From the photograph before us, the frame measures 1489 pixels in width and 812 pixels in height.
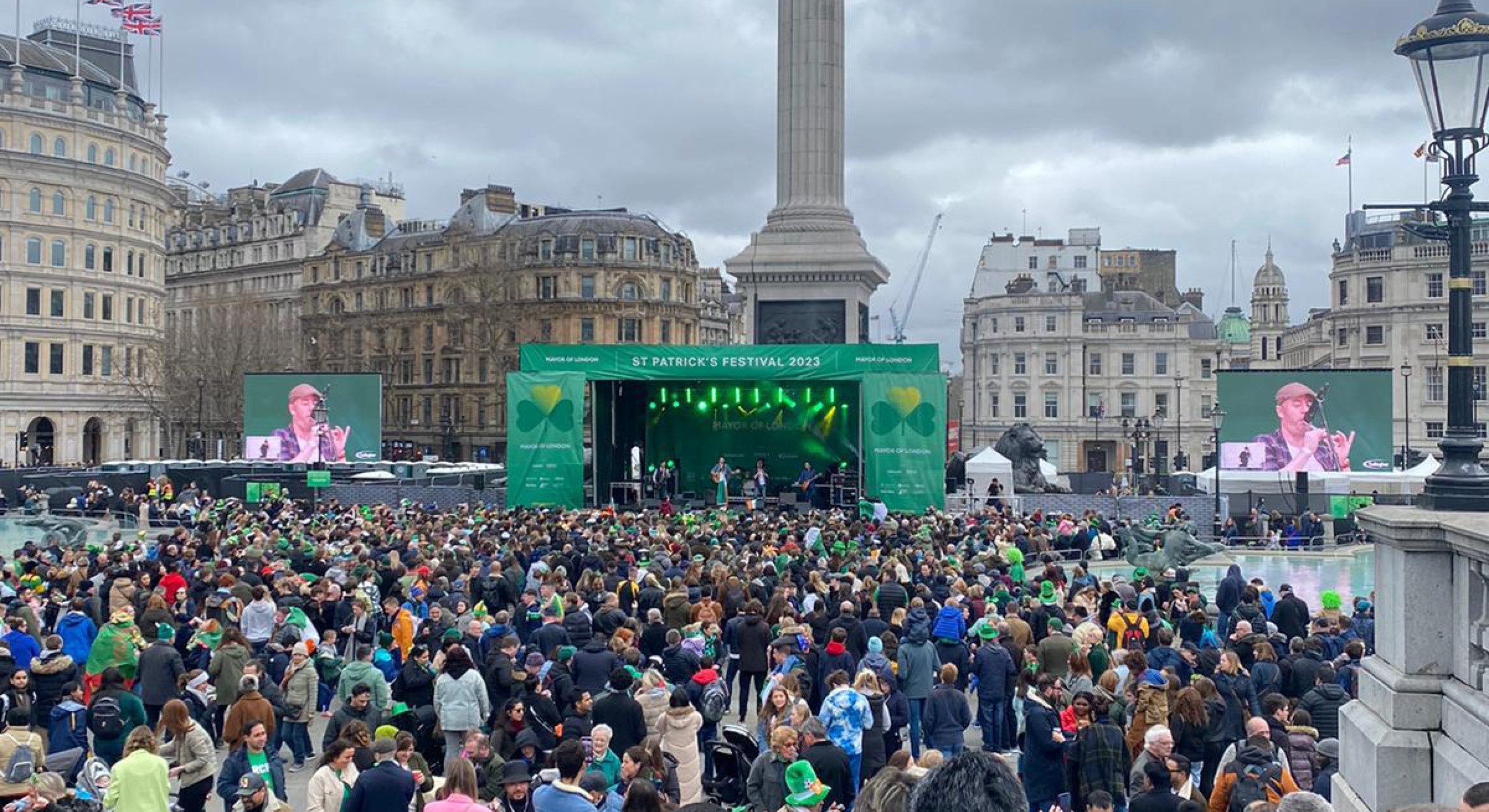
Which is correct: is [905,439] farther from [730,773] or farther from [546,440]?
[730,773]

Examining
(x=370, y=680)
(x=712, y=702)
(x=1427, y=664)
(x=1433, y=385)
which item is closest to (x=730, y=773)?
(x=712, y=702)

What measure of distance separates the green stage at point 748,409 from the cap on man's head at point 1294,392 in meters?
11.7

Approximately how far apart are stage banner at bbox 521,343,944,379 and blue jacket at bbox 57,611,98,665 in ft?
81.6

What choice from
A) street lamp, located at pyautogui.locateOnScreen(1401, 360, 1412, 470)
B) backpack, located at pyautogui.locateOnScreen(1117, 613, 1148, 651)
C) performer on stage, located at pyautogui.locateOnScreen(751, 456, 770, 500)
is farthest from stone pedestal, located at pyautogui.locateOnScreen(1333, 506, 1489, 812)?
street lamp, located at pyautogui.locateOnScreen(1401, 360, 1412, 470)

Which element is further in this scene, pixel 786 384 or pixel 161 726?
pixel 786 384

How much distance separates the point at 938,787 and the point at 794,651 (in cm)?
868

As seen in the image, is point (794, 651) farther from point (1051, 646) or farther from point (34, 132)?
point (34, 132)

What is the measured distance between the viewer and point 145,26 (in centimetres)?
7188

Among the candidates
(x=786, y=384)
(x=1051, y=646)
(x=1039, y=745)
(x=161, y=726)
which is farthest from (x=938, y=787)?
(x=786, y=384)

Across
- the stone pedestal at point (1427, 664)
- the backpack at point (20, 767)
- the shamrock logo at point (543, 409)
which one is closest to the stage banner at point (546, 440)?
the shamrock logo at point (543, 409)

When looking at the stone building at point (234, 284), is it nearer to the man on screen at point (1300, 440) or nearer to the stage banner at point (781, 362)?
the stage banner at point (781, 362)

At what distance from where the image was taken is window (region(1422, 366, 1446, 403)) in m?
72.9

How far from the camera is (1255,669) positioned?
39.1 ft

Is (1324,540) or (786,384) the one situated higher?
(786,384)
